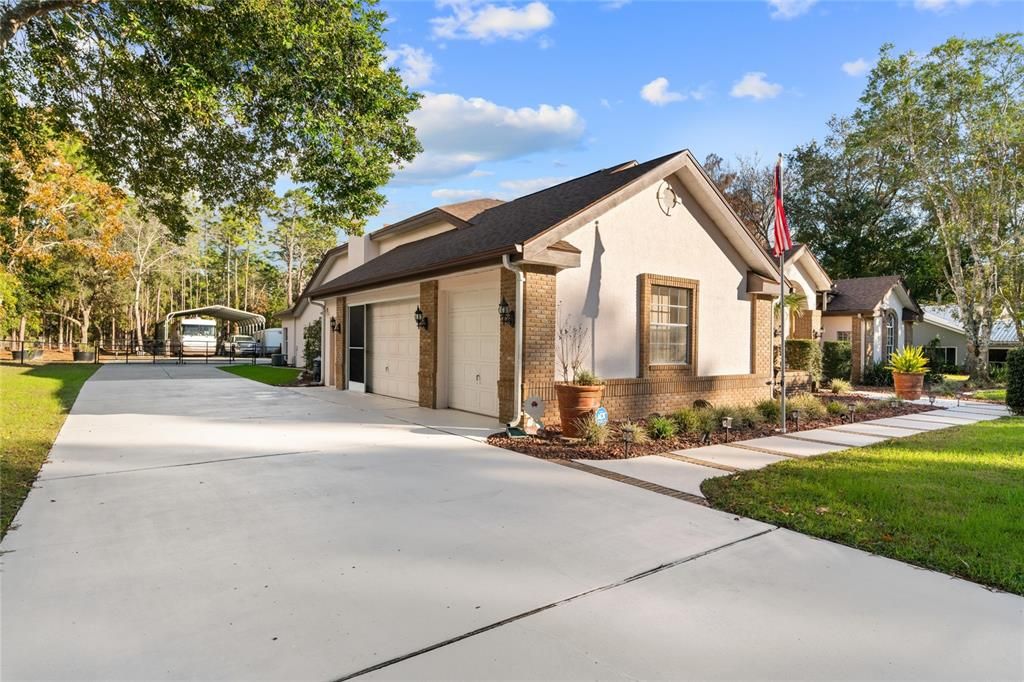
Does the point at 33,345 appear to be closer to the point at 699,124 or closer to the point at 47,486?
the point at 47,486

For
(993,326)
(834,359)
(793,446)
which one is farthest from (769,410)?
(993,326)

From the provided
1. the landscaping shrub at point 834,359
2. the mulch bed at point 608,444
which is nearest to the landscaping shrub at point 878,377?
the landscaping shrub at point 834,359

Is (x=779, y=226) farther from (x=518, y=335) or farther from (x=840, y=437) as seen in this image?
(x=518, y=335)

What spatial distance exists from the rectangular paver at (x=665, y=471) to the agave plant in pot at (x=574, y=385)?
141 cm

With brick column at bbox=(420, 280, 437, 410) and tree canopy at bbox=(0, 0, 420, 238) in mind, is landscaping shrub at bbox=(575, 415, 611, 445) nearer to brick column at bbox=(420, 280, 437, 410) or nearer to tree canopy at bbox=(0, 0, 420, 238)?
brick column at bbox=(420, 280, 437, 410)

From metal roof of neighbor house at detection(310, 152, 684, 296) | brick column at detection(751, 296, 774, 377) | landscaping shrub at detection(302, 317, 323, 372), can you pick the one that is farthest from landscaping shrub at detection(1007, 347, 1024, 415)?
landscaping shrub at detection(302, 317, 323, 372)

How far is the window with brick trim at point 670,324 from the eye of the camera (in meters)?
11.0

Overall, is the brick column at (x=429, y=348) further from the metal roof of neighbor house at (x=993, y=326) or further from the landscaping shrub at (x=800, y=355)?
the metal roof of neighbor house at (x=993, y=326)

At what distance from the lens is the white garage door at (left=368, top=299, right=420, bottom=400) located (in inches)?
518

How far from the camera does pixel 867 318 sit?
2114 cm

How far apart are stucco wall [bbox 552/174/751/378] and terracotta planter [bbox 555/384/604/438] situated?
1483 millimetres

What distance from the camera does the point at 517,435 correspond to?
27.9 ft

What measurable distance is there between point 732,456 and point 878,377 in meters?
16.6

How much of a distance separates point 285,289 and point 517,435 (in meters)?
52.1
